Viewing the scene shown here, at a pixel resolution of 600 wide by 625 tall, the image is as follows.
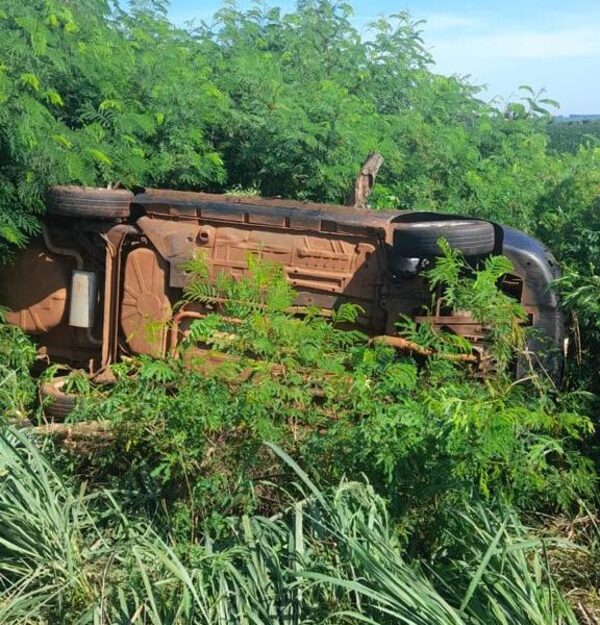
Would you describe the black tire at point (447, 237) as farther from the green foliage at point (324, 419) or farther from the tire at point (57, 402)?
the tire at point (57, 402)

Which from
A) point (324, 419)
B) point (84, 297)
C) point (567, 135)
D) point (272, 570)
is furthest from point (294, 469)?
point (567, 135)

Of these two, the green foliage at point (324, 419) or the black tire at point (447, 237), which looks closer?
the green foliage at point (324, 419)

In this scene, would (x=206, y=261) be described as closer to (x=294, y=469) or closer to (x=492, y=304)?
(x=492, y=304)

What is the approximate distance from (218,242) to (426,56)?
10.1 m

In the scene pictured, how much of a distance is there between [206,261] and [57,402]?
60.1 inches

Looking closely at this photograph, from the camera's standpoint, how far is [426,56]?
51.3ft

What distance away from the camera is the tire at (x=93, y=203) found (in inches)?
278

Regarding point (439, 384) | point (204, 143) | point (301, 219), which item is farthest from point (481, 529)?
point (204, 143)

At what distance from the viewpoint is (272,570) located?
4.00 metres

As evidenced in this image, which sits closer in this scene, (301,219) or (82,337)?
(301,219)

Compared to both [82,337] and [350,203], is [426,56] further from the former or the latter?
[82,337]

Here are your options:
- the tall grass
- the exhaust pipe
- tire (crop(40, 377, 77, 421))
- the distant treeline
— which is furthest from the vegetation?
the distant treeline

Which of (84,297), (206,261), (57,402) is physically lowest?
(57,402)

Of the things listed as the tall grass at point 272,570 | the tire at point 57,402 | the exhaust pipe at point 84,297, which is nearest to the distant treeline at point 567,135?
the exhaust pipe at point 84,297
